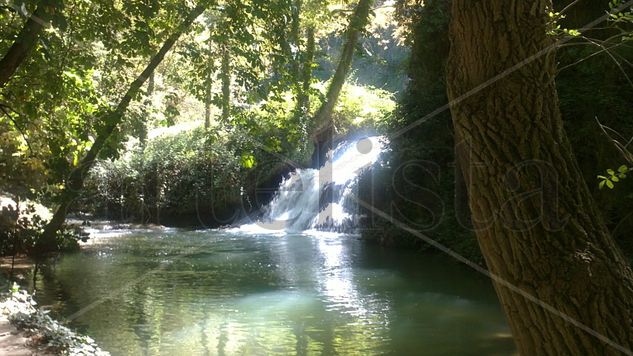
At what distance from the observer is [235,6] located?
7762 mm

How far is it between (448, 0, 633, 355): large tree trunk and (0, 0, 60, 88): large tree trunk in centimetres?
311

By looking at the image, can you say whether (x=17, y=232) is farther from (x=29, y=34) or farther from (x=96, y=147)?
(x=29, y=34)

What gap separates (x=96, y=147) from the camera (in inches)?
425

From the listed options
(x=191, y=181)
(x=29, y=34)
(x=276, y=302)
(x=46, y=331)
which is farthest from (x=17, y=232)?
(x=191, y=181)

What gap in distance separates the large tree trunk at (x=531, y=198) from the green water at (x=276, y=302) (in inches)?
163

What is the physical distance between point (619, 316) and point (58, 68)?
665cm

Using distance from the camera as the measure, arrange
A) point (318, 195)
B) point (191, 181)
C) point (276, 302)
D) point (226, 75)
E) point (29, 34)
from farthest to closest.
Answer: point (191, 181)
point (318, 195)
point (226, 75)
point (276, 302)
point (29, 34)

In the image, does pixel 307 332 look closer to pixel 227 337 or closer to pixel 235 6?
pixel 227 337

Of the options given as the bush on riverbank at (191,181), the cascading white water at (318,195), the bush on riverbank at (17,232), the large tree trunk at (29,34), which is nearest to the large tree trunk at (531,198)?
the large tree trunk at (29,34)

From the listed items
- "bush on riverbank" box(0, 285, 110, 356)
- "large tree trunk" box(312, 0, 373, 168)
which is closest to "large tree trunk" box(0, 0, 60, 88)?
"bush on riverbank" box(0, 285, 110, 356)

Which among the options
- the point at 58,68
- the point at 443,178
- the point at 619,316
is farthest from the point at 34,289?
the point at 619,316

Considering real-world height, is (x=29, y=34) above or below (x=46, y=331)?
above

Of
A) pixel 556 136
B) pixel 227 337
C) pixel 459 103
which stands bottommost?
pixel 227 337

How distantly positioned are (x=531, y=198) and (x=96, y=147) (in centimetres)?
1003
